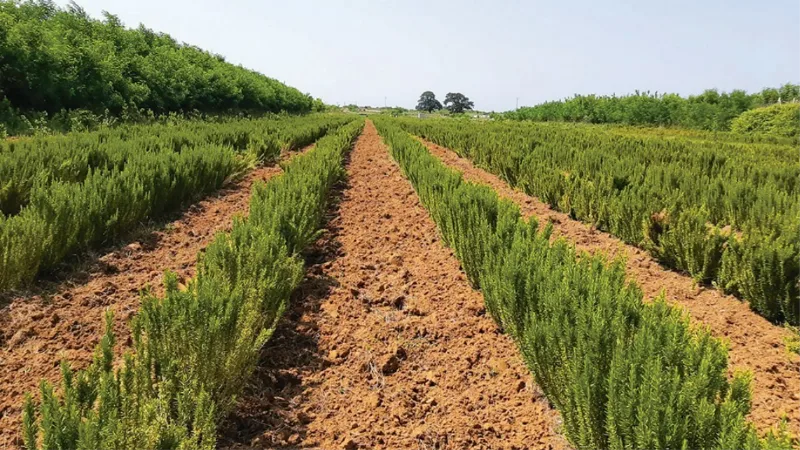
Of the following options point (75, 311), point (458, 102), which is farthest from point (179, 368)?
point (458, 102)

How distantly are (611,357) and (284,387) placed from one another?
5.81ft

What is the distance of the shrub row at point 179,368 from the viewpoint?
4.97 ft

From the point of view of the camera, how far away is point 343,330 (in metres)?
3.30

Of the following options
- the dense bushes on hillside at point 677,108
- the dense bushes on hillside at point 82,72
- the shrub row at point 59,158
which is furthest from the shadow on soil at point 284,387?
the dense bushes on hillside at point 677,108

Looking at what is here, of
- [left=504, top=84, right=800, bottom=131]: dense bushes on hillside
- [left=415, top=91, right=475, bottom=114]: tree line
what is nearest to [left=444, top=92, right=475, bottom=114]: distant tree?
[left=415, top=91, right=475, bottom=114]: tree line

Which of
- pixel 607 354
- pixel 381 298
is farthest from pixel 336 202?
pixel 607 354

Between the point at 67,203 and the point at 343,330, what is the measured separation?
2.82 meters

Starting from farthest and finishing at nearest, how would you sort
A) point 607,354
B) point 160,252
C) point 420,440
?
1. point 160,252
2. point 420,440
3. point 607,354

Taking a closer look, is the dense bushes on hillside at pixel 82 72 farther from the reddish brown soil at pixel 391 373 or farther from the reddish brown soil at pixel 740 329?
the reddish brown soil at pixel 740 329

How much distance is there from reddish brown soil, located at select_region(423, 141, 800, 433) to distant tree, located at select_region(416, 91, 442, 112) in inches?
4791

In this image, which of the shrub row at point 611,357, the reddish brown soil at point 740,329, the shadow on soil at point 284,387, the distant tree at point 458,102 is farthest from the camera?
the distant tree at point 458,102

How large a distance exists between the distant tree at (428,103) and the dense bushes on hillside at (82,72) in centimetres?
10355

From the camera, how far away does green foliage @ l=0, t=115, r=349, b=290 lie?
3.48 metres

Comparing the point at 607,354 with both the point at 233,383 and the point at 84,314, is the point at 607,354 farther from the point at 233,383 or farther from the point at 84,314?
the point at 84,314
